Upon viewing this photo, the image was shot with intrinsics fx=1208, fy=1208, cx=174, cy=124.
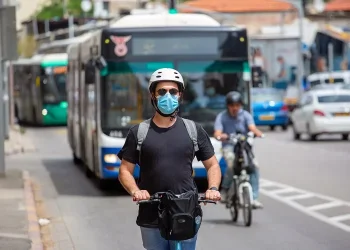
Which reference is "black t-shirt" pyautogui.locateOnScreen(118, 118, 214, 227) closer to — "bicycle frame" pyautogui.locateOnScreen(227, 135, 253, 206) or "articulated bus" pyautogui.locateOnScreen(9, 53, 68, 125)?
"bicycle frame" pyautogui.locateOnScreen(227, 135, 253, 206)

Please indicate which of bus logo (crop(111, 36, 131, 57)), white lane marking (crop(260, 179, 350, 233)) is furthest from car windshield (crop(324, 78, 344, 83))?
bus logo (crop(111, 36, 131, 57))

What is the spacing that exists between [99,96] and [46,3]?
423 ft

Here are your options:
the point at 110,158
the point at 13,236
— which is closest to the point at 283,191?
the point at 110,158

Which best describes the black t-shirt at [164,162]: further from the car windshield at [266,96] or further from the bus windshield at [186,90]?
the car windshield at [266,96]

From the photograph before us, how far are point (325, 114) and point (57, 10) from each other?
107648mm

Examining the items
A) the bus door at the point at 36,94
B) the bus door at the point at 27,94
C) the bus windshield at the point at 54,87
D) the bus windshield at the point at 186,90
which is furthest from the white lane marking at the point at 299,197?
the bus door at the point at 27,94

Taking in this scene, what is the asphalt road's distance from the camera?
12.8 meters

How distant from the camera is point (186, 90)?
1872 cm

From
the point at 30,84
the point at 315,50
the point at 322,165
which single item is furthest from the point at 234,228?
the point at 315,50

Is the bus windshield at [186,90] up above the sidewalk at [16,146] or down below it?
above

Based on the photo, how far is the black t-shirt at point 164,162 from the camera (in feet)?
23.9

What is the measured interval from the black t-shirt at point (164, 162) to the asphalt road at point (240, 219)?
4935mm

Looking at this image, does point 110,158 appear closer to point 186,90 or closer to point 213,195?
point 186,90

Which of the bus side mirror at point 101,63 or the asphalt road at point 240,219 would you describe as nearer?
the asphalt road at point 240,219
